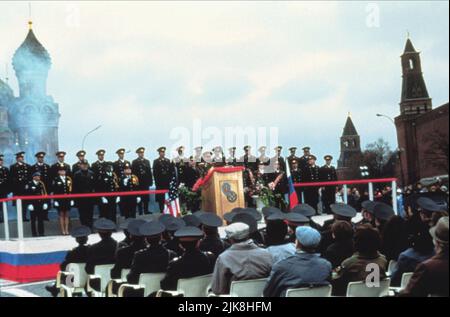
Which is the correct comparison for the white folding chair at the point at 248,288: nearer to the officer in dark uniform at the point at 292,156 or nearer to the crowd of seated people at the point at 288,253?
the crowd of seated people at the point at 288,253

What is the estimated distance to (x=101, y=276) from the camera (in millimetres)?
6383

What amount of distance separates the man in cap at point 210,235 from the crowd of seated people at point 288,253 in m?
0.01

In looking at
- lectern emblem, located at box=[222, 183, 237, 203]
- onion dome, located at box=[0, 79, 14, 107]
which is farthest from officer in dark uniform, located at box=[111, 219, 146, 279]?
onion dome, located at box=[0, 79, 14, 107]

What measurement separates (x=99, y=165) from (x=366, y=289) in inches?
309

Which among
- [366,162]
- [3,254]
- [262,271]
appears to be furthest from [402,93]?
[3,254]

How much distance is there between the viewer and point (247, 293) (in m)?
4.83

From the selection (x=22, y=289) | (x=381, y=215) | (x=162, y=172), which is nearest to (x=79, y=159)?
(x=162, y=172)

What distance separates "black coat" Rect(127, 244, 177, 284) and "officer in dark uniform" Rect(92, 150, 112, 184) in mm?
6253

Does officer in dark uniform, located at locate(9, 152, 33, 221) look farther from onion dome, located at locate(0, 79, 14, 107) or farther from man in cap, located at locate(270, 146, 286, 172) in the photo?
onion dome, located at locate(0, 79, 14, 107)

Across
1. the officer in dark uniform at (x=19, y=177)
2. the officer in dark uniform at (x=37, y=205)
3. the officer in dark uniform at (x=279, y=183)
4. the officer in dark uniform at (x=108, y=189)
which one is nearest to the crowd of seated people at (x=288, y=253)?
the officer in dark uniform at (x=37, y=205)

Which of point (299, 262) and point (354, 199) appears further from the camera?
point (354, 199)

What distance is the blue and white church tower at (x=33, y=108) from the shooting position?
34.1 metres
